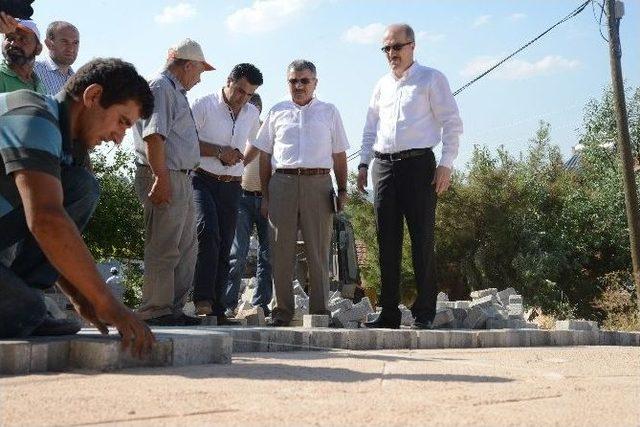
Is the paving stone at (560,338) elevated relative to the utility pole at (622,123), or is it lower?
lower

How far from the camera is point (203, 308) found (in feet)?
20.7

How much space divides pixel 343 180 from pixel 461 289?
21573 millimetres

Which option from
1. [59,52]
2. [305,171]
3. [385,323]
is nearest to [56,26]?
[59,52]

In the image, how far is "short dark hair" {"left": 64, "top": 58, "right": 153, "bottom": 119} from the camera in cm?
326

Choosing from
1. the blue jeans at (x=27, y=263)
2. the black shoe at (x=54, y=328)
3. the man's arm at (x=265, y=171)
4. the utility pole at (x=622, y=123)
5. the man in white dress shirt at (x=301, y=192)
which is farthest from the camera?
the utility pole at (x=622, y=123)

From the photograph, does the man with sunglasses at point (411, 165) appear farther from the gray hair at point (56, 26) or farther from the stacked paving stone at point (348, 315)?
the gray hair at point (56, 26)

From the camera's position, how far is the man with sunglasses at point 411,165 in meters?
6.12

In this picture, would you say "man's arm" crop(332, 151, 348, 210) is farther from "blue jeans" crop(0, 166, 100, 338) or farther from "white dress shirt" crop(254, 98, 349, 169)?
"blue jeans" crop(0, 166, 100, 338)

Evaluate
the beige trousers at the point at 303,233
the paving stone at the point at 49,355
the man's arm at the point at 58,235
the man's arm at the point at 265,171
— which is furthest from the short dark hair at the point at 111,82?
the man's arm at the point at 265,171

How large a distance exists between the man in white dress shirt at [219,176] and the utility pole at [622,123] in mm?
9898

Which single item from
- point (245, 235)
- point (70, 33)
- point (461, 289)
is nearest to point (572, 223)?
point (461, 289)

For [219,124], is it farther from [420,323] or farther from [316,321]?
[420,323]

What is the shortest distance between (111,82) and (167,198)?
6.94ft

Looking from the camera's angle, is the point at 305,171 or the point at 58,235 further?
the point at 305,171
